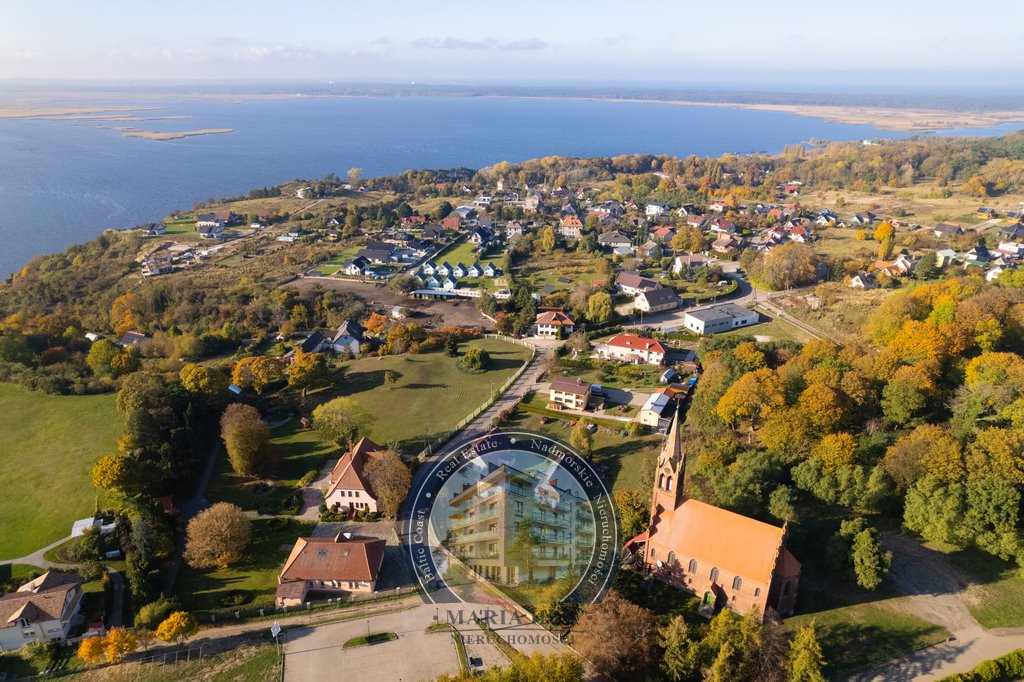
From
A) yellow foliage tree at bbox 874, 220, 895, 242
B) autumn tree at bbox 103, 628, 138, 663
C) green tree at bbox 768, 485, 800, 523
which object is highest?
yellow foliage tree at bbox 874, 220, 895, 242

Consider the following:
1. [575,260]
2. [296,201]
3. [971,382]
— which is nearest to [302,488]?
[971,382]

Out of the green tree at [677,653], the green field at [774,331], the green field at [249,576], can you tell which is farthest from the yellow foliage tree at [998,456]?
the green field at [249,576]

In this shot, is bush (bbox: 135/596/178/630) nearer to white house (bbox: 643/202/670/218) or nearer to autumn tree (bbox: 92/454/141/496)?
autumn tree (bbox: 92/454/141/496)

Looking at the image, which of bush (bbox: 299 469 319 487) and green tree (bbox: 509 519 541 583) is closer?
green tree (bbox: 509 519 541 583)

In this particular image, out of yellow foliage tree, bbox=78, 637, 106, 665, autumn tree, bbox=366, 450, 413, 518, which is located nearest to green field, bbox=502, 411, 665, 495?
autumn tree, bbox=366, 450, 413, 518


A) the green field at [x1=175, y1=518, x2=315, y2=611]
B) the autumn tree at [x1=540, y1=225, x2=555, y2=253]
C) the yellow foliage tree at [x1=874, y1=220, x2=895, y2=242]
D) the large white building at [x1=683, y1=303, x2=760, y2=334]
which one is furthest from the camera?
the autumn tree at [x1=540, y1=225, x2=555, y2=253]
